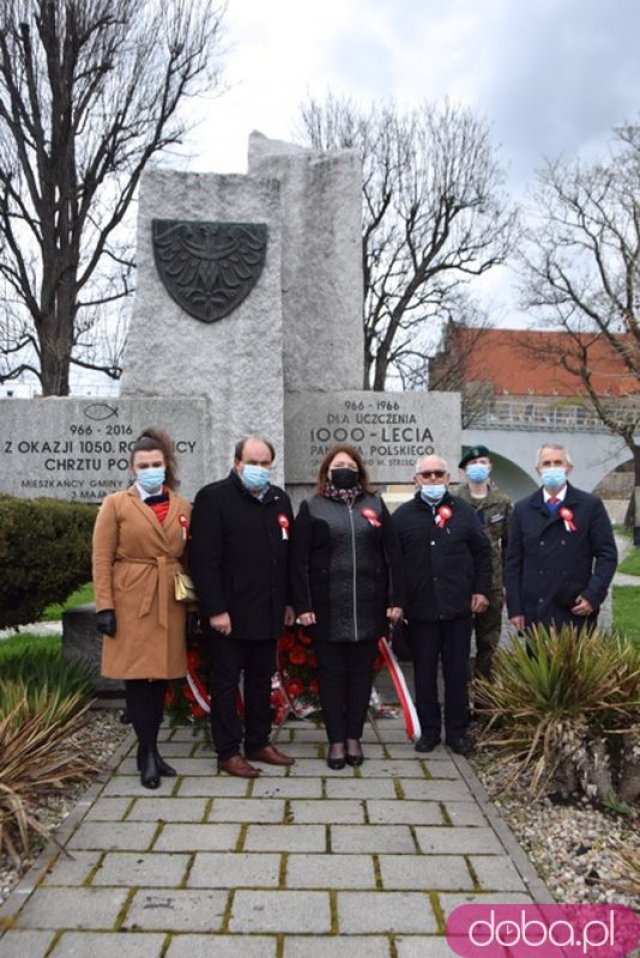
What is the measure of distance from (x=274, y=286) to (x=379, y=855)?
15.3 ft

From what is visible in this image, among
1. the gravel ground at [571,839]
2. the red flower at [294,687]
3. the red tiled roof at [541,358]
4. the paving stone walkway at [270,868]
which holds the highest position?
the red tiled roof at [541,358]

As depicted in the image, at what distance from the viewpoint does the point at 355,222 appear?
7840mm

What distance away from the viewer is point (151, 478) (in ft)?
14.7

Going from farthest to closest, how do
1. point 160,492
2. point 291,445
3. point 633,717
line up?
point 291,445 < point 160,492 < point 633,717

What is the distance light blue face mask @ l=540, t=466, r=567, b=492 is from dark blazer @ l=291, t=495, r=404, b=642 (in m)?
1.01

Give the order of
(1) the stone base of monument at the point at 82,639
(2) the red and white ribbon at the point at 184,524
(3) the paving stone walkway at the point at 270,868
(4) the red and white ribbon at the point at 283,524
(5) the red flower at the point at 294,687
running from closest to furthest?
(3) the paving stone walkway at the point at 270,868 < (2) the red and white ribbon at the point at 184,524 < (4) the red and white ribbon at the point at 283,524 < (5) the red flower at the point at 294,687 < (1) the stone base of monument at the point at 82,639

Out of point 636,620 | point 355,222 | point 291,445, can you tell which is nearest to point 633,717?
point 291,445

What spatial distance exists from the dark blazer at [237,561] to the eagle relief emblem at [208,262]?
8.79 feet

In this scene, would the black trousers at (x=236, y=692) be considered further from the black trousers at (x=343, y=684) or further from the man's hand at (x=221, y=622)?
the black trousers at (x=343, y=684)

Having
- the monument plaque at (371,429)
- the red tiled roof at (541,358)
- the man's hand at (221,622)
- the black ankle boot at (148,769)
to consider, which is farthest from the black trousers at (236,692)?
the red tiled roof at (541,358)

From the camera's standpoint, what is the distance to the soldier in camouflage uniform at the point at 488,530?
5574mm

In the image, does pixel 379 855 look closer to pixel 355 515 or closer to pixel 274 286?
pixel 355 515

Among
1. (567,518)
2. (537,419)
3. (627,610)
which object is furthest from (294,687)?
(537,419)

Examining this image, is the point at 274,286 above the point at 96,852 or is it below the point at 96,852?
above
